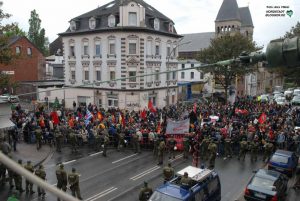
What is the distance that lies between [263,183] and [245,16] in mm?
85930

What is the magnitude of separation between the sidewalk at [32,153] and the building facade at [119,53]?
58.2 ft

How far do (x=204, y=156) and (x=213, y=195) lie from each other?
7785 millimetres

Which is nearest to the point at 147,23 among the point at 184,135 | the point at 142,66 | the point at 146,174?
the point at 142,66

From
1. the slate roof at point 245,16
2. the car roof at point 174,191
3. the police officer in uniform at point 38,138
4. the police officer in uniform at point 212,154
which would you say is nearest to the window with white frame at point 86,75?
the police officer in uniform at point 38,138

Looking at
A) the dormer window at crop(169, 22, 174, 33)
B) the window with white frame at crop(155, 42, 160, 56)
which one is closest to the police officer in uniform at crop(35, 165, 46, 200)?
the window with white frame at crop(155, 42, 160, 56)

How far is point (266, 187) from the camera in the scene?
1309cm

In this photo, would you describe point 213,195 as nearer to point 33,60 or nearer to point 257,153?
point 257,153

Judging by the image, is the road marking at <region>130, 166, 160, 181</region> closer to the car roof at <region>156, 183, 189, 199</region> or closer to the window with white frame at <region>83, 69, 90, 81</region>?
the car roof at <region>156, 183, 189, 199</region>

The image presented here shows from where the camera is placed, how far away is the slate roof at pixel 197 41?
83.2m

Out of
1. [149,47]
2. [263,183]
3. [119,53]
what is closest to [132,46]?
[119,53]

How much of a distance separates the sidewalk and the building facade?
1775 centimetres

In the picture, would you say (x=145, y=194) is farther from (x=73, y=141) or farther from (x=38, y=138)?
(x=38, y=138)

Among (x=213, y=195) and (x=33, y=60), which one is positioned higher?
(x=33, y=60)

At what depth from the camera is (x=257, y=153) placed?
21531mm
